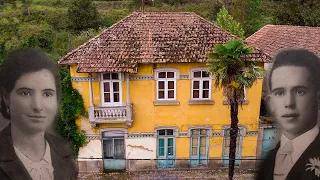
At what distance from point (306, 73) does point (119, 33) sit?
32.8 ft

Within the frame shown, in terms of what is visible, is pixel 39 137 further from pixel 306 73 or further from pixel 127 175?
pixel 306 73

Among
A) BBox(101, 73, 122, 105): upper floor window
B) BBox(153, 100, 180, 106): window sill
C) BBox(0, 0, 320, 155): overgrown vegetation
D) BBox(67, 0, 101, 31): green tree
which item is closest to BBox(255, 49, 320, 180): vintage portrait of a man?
A: BBox(153, 100, 180, 106): window sill

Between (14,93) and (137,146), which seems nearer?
(14,93)

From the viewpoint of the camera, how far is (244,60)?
1450 centimetres

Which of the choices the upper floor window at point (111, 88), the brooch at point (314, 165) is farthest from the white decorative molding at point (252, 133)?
the upper floor window at point (111, 88)

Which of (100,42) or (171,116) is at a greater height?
(100,42)

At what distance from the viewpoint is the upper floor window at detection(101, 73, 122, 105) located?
17375mm

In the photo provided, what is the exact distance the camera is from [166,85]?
699 inches

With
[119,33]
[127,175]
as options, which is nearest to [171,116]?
[127,175]

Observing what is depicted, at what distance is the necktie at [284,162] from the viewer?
1310 centimetres

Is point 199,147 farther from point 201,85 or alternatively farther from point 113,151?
point 113,151

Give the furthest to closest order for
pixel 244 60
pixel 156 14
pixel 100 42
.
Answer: pixel 156 14, pixel 100 42, pixel 244 60

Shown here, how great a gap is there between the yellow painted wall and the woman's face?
5.15 m

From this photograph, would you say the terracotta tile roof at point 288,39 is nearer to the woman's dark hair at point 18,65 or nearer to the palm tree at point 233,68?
the palm tree at point 233,68
